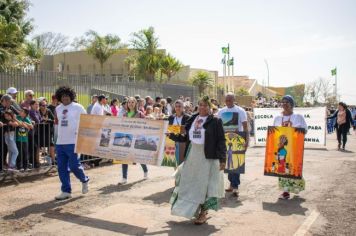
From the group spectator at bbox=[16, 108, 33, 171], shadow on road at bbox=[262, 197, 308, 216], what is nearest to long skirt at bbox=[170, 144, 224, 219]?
shadow on road at bbox=[262, 197, 308, 216]

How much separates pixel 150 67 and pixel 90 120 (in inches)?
1294

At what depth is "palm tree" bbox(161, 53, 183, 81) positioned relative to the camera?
41781 mm

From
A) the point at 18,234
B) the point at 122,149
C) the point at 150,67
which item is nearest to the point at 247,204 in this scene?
the point at 122,149

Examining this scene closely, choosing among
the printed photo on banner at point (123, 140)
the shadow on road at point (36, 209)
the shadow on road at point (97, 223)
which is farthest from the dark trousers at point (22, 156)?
the shadow on road at point (97, 223)

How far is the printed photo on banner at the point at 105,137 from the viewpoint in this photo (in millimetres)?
8727

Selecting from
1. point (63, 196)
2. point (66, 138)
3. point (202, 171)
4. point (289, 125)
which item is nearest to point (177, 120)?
point (289, 125)

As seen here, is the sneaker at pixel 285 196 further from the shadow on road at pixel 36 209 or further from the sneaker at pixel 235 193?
the shadow on road at pixel 36 209

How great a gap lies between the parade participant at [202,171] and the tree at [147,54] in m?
34.9

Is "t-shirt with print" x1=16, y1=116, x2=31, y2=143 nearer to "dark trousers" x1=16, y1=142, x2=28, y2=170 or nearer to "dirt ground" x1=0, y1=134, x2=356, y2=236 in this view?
"dark trousers" x1=16, y1=142, x2=28, y2=170

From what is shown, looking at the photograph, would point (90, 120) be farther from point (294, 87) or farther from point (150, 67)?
point (294, 87)

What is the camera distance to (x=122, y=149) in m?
8.46

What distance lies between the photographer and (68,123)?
844 centimetres

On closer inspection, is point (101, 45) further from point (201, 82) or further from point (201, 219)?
point (201, 219)

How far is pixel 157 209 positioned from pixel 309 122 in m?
11.6
